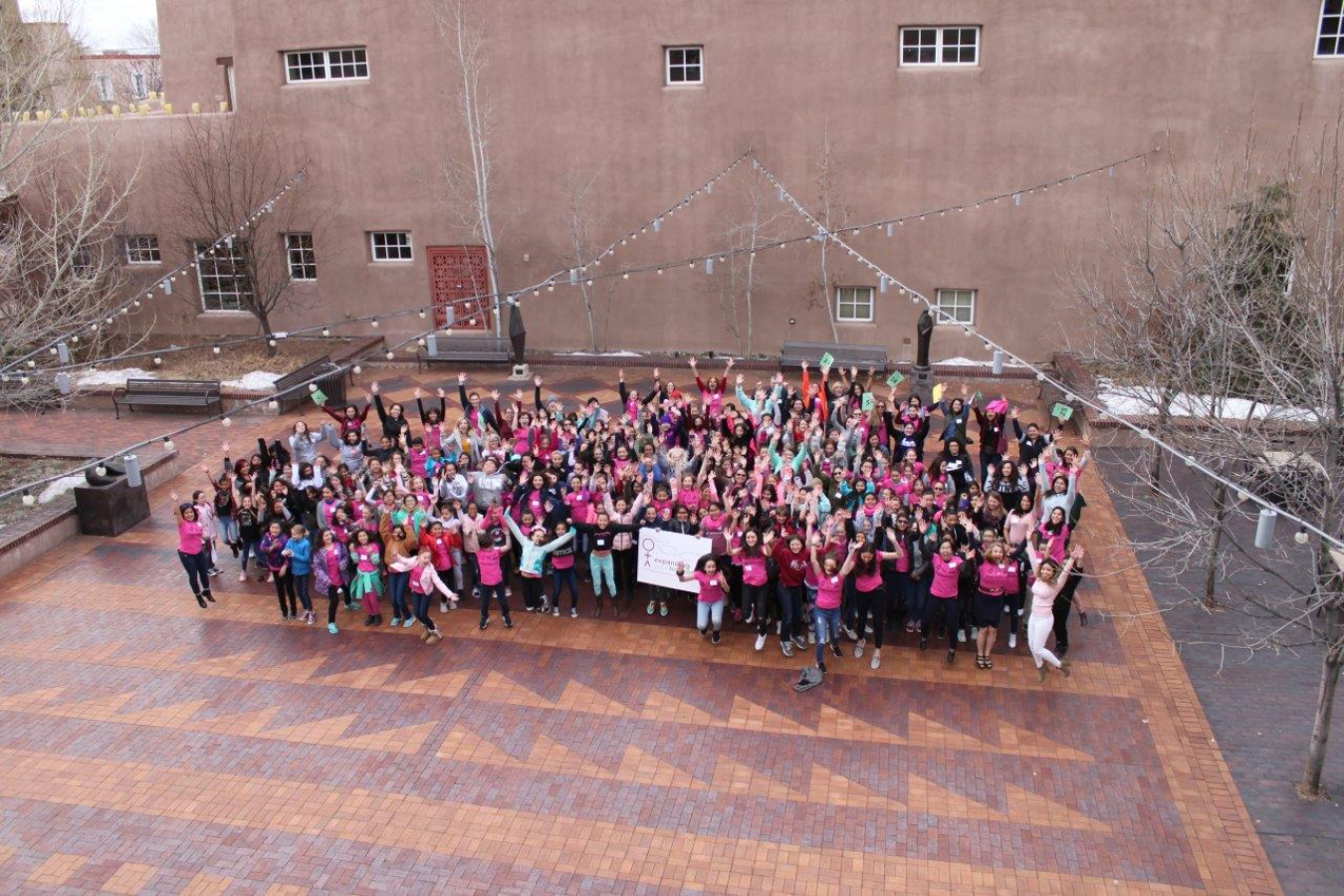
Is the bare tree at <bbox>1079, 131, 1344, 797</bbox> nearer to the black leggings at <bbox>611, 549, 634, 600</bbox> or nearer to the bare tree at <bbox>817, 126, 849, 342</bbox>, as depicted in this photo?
the black leggings at <bbox>611, 549, 634, 600</bbox>

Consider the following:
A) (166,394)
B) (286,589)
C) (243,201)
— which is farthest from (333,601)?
(243,201)

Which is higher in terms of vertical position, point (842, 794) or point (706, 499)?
point (706, 499)

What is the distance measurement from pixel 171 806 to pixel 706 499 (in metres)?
6.33

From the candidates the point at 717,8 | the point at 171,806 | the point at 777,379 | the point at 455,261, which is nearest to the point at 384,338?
the point at 455,261

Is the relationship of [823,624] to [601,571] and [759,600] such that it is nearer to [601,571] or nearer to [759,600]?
[759,600]

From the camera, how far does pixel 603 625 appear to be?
1260cm

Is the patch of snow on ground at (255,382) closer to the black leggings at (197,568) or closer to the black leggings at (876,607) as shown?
the black leggings at (197,568)

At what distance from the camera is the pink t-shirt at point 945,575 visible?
36.8ft

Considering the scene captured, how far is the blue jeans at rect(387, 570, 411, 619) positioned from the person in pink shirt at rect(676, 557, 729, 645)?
320cm

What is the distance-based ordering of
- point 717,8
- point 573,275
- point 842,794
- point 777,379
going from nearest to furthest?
point 842,794 < point 777,379 < point 717,8 < point 573,275

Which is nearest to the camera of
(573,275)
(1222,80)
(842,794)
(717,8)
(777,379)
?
(842,794)

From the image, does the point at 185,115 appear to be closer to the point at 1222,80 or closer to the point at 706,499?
the point at 706,499

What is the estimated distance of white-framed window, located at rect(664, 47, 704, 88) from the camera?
23.0 m

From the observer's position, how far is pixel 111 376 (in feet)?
74.9
